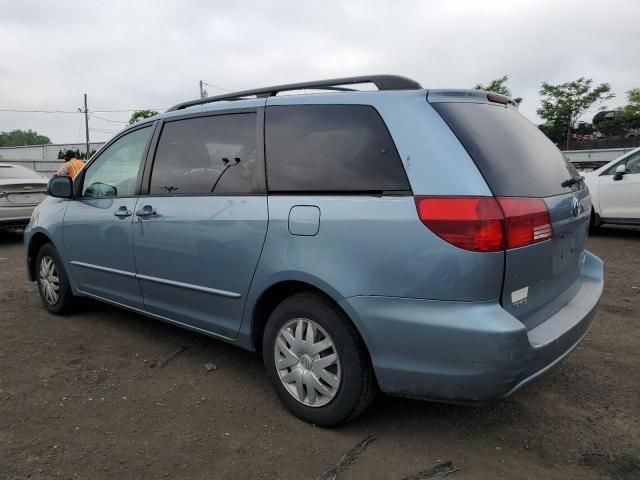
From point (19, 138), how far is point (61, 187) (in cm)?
12362

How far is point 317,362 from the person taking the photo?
104 inches

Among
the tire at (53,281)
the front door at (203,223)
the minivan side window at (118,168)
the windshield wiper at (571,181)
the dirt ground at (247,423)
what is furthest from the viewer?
the tire at (53,281)

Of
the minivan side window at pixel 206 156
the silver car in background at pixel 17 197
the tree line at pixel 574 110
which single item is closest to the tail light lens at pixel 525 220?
the minivan side window at pixel 206 156

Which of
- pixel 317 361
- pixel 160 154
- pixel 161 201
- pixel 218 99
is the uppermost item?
pixel 218 99

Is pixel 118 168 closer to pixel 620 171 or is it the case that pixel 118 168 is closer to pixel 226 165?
pixel 226 165

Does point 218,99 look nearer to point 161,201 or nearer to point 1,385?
point 161,201

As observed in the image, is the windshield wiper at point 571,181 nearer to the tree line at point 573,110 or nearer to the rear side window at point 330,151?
the rear side window at point 330,151

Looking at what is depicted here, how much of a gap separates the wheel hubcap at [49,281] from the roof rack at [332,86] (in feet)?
7.10

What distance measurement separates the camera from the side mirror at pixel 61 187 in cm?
432

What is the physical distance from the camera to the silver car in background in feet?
28.7

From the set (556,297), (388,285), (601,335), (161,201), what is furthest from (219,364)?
(601,335)

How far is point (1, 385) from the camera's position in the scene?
3336 mm

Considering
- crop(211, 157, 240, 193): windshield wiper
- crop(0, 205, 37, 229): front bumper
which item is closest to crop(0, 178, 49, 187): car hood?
crop(0, 205, 37, 229): front bumper

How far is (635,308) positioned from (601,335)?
3.14ft
